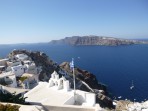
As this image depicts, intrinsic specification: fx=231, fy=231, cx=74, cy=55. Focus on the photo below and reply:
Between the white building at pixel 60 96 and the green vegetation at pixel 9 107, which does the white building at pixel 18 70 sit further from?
the green vegetation at pixel 9 107

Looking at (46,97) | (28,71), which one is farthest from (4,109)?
(28,71)

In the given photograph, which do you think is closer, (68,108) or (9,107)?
(9,107)

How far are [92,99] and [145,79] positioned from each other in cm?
6832

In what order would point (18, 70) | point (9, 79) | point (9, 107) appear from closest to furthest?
point (9, 107) < point (9, 79) < point (18, 70)

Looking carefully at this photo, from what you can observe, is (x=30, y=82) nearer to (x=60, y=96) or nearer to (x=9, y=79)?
(x=9, y=79)

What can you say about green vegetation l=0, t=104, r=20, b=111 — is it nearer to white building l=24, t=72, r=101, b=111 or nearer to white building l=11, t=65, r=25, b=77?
white building l=24, t=72, r=101, b=111

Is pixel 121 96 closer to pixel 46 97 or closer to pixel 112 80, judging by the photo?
pixel 112 80

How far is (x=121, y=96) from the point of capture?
71500 mm

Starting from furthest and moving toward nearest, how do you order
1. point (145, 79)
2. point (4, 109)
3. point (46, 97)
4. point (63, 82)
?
point (145, 79) → point (63, 82) → point (46, 97) → point (4, 109)

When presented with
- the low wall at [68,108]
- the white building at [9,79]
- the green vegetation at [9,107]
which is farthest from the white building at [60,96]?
the white building at [9,79]

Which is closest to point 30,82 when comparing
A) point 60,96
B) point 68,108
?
point 60,96

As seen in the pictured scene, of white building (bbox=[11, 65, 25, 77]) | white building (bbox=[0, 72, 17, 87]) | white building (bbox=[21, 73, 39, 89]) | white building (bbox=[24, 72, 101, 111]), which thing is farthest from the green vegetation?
white building (bbox=[11, 65, 25, 77])

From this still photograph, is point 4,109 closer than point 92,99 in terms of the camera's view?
Yes

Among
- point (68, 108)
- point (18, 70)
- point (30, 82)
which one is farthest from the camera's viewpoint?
point (18, 70)
